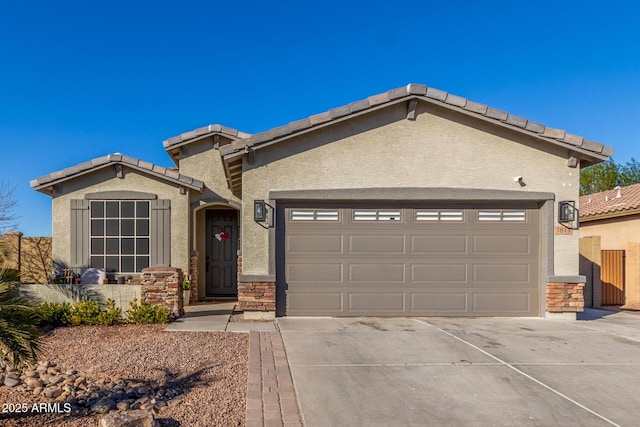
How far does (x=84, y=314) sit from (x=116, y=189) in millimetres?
3705

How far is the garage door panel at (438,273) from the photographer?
29.8 feet

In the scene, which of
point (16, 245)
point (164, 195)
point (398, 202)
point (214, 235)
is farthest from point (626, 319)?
point (16, 245)

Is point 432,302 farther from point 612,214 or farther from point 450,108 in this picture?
point 612,214

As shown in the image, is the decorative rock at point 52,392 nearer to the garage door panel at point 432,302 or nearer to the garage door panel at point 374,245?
the garage door panel at point 374,245

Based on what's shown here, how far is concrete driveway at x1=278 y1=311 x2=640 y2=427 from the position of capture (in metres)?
4.22

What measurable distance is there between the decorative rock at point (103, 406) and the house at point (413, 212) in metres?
4.10

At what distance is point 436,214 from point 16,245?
37.6 feet

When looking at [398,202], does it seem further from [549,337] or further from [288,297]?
[549,337]

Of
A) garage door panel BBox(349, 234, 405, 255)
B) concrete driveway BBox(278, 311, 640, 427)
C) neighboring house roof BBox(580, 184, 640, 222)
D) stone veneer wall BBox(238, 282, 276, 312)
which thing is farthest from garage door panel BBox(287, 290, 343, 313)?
neighboring house roof BBox(580, 184, 640, 222)

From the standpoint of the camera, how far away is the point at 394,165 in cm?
899

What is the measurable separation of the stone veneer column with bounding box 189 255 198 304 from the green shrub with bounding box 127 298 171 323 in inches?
115

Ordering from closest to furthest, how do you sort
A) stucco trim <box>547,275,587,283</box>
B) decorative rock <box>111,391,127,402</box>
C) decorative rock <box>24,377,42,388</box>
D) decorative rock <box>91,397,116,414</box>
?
decorative rock <box>91,397,116,414</box> < decorative rock <box>111,391,127,402</box> < decorative rock <box>24,377,42,388</box> < stucco trim <box>547,275,587,283</box>

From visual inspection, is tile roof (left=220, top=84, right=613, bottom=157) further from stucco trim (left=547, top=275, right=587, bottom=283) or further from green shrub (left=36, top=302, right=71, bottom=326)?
green shrub (left=36, top=302, right=71, bottom=326)

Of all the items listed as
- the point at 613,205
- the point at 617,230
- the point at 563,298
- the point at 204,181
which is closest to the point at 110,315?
the point at 204,181
